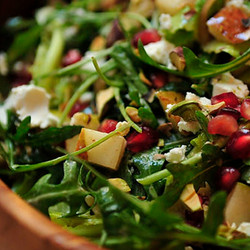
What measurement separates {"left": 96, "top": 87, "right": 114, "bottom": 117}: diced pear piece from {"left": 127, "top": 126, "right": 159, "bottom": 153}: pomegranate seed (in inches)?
11.8

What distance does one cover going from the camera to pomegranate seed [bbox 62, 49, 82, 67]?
2467 millimetres

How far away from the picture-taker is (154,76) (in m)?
2.04

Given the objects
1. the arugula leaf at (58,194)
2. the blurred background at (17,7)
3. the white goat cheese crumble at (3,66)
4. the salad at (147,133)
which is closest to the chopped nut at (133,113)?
the salad at (147,133)

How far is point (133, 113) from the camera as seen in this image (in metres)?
1.84

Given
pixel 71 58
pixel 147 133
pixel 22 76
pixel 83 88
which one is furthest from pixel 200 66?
pixel 22 76

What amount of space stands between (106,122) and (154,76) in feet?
1.14

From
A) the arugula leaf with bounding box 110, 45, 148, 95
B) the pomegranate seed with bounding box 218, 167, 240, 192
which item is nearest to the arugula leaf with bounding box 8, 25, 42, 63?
the arugula leaf with bounding box 110, 45, 148, 95

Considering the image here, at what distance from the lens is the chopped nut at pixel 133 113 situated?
1838mm

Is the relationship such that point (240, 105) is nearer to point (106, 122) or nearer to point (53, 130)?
point (106, 122)

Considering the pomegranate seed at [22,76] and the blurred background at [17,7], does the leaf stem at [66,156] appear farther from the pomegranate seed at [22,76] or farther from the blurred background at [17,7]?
the blurred background at [17,7]

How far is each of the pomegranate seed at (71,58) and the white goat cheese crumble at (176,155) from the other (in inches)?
42.3

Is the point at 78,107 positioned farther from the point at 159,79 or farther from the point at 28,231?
the point at 28,231

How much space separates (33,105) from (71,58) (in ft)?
1.70

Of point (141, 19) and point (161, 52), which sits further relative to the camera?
point (141, 19)
